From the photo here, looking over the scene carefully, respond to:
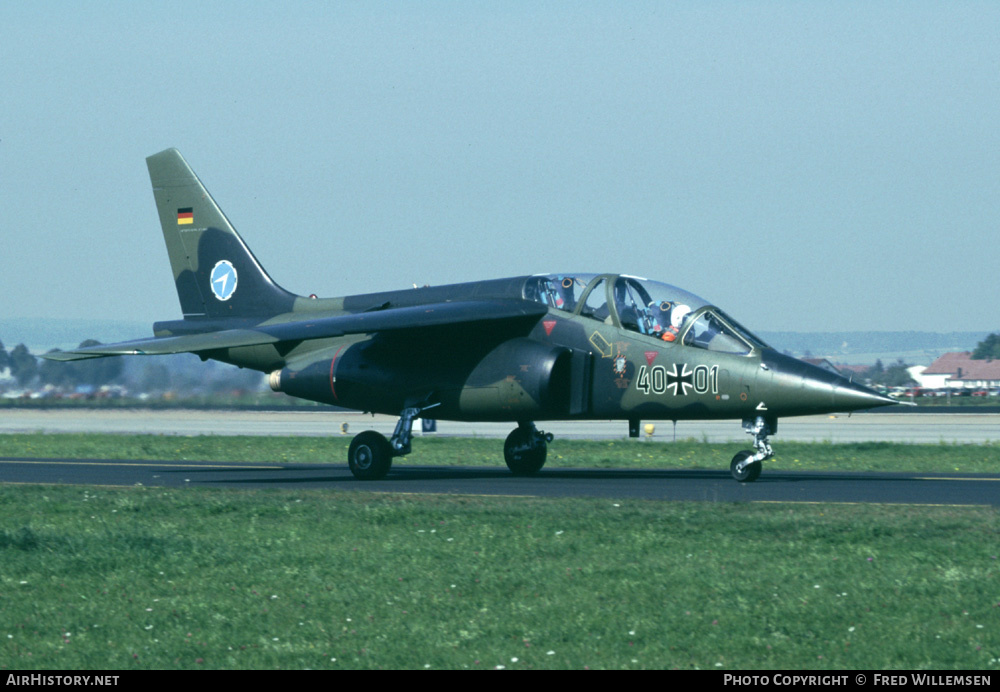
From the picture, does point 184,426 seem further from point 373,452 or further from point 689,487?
A: point 689,487

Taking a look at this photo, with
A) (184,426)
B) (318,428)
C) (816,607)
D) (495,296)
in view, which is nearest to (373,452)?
(495,296)

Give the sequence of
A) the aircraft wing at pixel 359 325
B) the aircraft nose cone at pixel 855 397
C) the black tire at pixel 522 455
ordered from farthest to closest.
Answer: the black tire at pixel 522 455, the aircraft wing at pixel 359 325, the aircraft nose cone at pixel 855 397

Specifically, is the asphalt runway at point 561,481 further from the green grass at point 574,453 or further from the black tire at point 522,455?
the green grass at point 574,453

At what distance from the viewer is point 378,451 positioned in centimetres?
2189

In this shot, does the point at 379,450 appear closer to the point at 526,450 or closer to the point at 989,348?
the point at 526,450

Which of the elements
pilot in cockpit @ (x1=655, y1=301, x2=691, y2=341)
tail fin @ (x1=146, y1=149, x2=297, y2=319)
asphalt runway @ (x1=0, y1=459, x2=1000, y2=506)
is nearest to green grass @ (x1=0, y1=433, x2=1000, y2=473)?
asphalt runway @ (x1=0, y1=459, x2=1000, y2=506)

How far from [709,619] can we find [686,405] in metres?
→ 11.4

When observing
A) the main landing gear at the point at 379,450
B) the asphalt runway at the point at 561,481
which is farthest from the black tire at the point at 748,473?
the main landing gear at the point at 379,450

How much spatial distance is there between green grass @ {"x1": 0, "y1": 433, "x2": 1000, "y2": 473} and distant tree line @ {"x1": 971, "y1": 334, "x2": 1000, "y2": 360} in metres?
112

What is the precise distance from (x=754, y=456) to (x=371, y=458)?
22.6ft

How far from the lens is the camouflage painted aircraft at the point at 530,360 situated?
1952 centimetres

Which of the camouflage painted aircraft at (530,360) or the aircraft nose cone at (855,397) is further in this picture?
the camouflage painted aircraft at (530,360)

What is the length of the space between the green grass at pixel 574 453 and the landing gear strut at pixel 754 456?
571 cm

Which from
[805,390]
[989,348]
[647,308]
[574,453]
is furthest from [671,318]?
[989,348]
